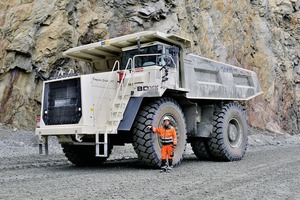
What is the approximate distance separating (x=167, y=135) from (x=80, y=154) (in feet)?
8.48

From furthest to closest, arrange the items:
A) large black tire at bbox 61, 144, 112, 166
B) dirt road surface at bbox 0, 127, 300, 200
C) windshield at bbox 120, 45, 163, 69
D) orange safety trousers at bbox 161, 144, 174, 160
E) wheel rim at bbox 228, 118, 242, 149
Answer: wheel rim at bbox 228, 118, 242, 149
large black tire at bbox 61, 144, 112, 166
windshield at bbox 120, 45, 163, 69
orange safety trousers at bbox 161, 144, 174, 160
dirt road surface at bbox 0, 127, 300, 200

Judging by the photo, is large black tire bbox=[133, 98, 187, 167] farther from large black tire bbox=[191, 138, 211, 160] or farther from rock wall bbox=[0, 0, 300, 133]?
rock wall bbox=[0, 0, 300, 133]

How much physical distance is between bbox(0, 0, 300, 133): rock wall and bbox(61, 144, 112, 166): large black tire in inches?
157

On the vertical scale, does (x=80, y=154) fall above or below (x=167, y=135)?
below

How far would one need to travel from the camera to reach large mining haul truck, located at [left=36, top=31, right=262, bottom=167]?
7.80m

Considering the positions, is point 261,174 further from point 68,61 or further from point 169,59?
point 68,61

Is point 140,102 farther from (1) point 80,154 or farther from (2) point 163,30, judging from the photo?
(2) point 163,30

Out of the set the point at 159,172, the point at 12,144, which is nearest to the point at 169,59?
the point at 159,172

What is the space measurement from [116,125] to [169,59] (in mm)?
2005

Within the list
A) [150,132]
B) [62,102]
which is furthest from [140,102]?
[62,102]

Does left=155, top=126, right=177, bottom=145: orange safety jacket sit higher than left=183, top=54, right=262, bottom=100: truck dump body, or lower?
lower

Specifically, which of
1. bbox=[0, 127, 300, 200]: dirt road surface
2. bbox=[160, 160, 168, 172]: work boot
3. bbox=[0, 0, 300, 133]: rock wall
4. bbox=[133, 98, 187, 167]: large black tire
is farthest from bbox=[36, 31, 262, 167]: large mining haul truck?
bbox=[0, 0, 300, 133]: rock wall

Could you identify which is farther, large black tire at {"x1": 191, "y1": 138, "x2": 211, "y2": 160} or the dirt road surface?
large black tire at {"x1": 191, "y1": 138, "x2": 211, "y2": 160}

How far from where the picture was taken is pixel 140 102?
311 inches
